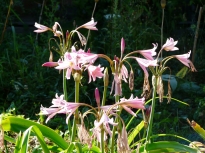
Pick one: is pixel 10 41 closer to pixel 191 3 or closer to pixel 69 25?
pixel 69 25

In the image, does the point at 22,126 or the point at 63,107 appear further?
the point at 22,126

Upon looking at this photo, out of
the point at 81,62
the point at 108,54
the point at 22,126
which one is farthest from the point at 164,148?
the point at 108,54

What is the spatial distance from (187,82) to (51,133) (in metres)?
3.23

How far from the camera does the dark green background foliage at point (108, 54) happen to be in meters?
4.90

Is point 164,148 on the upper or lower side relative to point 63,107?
lower

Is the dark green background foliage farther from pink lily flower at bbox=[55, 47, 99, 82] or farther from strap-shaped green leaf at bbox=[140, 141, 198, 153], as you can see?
pink lily flower at bbox=[55, 47, 99, 82]

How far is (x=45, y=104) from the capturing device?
4.97 meters

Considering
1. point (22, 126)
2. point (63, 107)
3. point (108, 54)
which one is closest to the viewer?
point (63, 107)

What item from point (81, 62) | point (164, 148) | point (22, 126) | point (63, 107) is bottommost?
point (164, 148)

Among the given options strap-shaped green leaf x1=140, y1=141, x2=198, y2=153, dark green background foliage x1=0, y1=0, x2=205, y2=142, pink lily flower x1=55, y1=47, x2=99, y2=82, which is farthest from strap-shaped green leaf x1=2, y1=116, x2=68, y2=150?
dark green background foliage x1=0, y1=0, x2=205, y2=142

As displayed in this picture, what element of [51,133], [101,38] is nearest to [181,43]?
[101,38]

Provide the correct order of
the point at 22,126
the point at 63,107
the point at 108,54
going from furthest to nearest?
the point at 108,54, the point at 22,126, the point at 63,107

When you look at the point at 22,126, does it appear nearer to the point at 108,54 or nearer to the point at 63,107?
the point at 63,107

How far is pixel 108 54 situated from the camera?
569 cm
